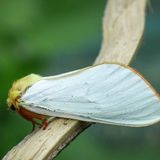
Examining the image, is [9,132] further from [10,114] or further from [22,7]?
[22,7]

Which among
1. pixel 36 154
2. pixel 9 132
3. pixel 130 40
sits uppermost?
pixel 130 40

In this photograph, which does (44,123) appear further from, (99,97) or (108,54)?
(108,54)

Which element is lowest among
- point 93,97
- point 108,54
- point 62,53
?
point 62,53

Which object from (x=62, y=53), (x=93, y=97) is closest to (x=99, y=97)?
(x=93, y=97)

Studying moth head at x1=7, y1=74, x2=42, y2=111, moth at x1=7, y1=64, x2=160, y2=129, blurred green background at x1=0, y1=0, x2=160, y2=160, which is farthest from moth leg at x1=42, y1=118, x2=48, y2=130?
blurred green background at x1=0, y1=0, x2=160, y2=160

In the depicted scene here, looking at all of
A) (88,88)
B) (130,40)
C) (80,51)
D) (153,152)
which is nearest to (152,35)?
(80,51)

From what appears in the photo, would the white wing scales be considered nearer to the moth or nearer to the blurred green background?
the moth
